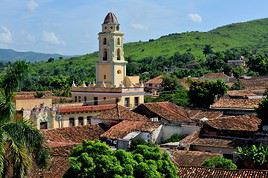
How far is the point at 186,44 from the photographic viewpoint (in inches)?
6156

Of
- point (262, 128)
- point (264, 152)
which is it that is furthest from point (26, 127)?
point (262, 128)

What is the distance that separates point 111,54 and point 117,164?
31593mm

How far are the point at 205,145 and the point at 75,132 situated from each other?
7.11 meters

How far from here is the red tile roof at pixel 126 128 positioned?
1004 inches

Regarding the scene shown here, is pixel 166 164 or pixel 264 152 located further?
pixel 264 152

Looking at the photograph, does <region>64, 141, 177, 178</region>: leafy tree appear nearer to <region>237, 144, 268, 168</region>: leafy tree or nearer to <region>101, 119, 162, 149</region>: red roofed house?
<region>237, 144, 268, 168</region>: leafy tree

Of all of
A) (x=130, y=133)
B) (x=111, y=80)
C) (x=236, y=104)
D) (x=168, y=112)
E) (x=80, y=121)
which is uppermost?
(x=111, y=80)

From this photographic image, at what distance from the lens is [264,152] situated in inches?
822

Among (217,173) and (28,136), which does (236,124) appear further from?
(28,136)

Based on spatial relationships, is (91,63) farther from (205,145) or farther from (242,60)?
(205,145)

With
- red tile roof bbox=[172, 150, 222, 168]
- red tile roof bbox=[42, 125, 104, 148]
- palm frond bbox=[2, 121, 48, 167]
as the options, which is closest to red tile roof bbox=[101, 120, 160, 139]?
red tile roof bbox=[42, 125, 104, 148]

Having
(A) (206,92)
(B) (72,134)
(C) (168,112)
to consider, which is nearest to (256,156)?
(B) (72,134)

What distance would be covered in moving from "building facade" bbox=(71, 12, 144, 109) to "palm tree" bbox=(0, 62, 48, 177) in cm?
2989

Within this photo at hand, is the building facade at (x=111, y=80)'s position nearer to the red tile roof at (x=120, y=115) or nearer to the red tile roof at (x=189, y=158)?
the red tile roof at (x=120, y=115)
